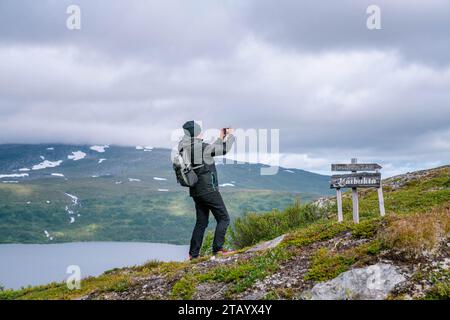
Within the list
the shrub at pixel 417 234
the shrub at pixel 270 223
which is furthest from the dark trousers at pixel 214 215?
the shrub at pixel 270 223

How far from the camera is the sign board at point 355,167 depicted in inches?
744

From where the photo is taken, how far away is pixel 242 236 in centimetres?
3303

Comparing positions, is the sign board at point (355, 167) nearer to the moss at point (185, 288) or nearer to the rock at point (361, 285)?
the rock at point (361, 285)

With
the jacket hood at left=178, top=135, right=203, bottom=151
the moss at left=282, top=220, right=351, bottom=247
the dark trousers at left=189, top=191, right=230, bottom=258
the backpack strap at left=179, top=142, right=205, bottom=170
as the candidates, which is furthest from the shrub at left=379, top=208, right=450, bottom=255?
the jacket hood at left=178, top=135, right=203, bottom=151

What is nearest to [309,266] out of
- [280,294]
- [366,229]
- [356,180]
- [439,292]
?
[280,294]

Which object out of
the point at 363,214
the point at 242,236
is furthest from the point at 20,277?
the point at 363,214

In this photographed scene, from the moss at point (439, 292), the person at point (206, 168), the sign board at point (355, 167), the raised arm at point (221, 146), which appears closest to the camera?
the moss at point (439, 292)

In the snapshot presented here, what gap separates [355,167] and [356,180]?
57cm

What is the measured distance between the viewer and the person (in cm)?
1453

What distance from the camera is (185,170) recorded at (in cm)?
1469

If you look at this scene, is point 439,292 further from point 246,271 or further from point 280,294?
point 246,271

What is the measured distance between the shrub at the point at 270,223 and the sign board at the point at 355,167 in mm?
12330

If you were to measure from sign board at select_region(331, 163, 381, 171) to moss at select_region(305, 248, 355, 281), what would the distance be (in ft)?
23.9
